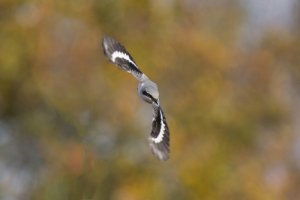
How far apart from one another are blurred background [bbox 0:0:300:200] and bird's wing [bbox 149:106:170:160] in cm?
685

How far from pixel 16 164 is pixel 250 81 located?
8490 millimetres

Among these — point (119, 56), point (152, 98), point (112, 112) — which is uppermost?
point (112, 112)

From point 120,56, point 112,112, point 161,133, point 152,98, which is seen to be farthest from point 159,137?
point 112,112

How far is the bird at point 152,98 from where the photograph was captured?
704cm

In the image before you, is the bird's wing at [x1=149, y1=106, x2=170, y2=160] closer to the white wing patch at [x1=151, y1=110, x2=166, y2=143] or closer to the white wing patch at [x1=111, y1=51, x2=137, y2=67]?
the white wing patch at [x1=151, y1=110, x2=166, y2=143]

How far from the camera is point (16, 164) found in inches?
669

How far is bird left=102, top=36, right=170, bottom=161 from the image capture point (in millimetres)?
7039

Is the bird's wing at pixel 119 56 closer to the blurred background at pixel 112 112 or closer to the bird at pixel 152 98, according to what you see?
the bird at pixel 152 98

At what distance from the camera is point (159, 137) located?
722 centimetres

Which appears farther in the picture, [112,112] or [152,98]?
[112,112]

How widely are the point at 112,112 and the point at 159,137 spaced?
1041 cm

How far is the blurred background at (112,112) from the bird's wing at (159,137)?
685 centimetres

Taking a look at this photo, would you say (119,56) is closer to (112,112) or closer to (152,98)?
(152,98)

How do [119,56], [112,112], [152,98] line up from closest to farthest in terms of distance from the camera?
[152,98]
[119,56]
[112,112]
